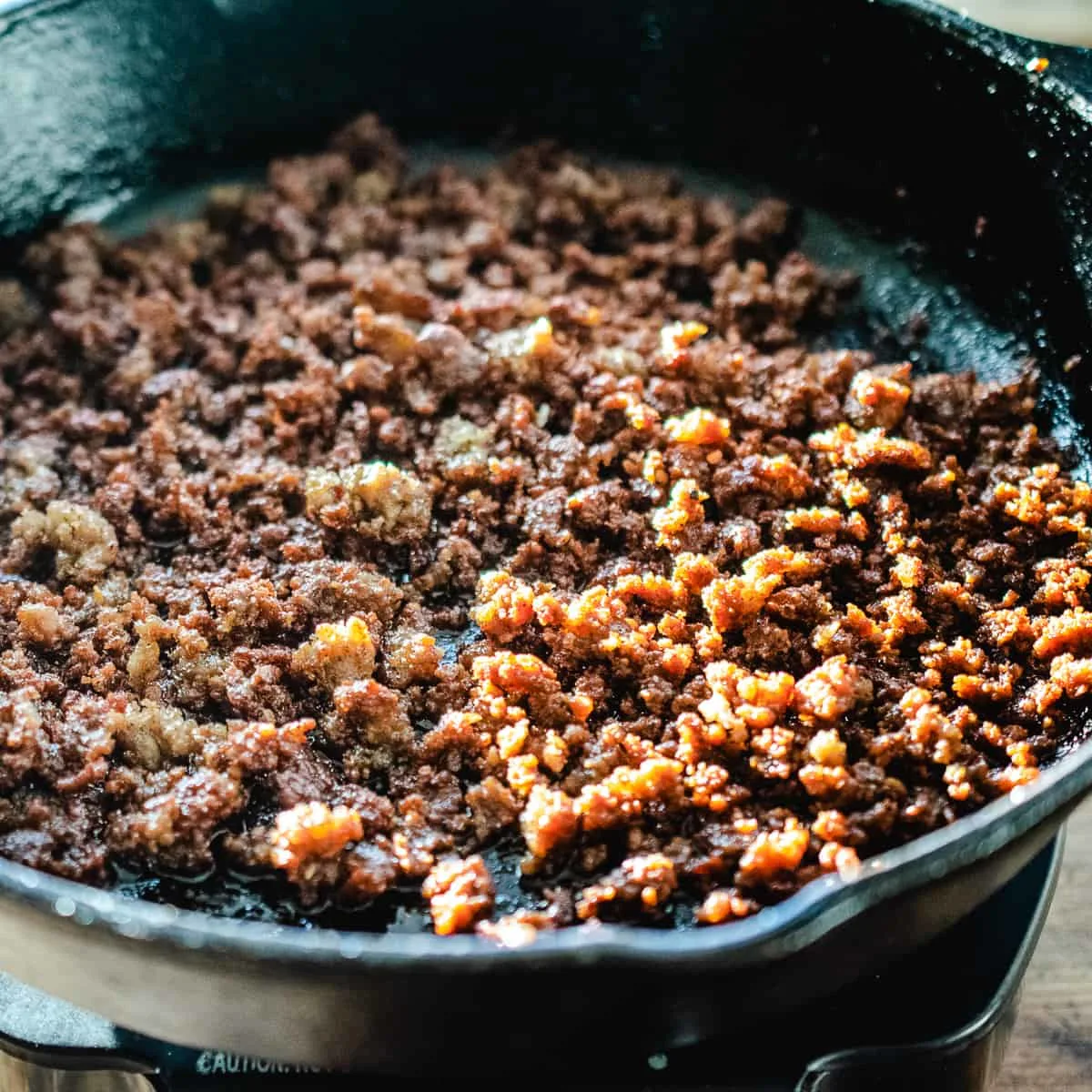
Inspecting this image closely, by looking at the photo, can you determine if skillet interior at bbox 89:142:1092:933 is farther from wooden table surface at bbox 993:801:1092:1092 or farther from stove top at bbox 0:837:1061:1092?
wooden table surface at bbox 993:801:1092:1092

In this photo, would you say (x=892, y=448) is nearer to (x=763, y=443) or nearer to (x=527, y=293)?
(x=763, y=443)

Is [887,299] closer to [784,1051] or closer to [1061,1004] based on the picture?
[1061,1004]

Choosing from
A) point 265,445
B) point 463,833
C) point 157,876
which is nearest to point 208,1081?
point 157,876

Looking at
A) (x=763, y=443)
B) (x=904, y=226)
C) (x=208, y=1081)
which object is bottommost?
(x=208, y=1081)

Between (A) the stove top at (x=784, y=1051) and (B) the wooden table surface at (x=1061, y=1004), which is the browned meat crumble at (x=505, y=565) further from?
(B) the wooden table surface at (x=1061, y=1004)

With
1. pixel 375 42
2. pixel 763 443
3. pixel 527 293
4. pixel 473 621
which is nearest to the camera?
pixel 473 621

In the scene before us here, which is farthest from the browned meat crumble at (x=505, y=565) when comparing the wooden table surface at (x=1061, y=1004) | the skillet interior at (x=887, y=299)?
the wooden table surface at (x=1061, y=1004)
